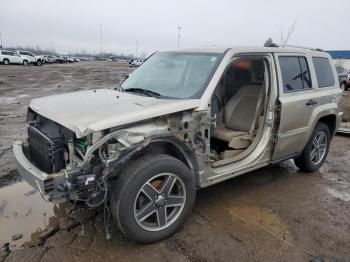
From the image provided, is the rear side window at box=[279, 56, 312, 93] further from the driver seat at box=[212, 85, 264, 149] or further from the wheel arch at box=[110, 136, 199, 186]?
the wheel arch at box=[110, 136, 199, 186]

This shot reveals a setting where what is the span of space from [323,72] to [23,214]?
185 inches

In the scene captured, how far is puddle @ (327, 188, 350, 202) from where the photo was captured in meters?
4.69

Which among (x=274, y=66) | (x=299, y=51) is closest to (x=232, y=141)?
(x=274, y=66)

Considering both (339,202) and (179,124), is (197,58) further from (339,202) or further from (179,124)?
(339,202)

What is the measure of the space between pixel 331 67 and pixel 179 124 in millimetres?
3454

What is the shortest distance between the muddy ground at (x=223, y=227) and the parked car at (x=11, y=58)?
3935 centimetres

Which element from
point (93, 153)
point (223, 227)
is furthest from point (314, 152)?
point (93, 153)

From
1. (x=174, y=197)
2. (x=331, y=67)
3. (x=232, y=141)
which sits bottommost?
(x=174, y=197)

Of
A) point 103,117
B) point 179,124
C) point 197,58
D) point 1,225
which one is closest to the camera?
point 103,117

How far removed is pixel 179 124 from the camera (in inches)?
132

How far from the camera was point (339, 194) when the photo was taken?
4812 mm

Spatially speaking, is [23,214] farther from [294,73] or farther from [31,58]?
[31,58]

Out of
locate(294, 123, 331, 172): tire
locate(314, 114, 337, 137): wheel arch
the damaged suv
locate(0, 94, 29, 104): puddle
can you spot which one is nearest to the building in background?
locate(0, 94, 29, 104): puddle

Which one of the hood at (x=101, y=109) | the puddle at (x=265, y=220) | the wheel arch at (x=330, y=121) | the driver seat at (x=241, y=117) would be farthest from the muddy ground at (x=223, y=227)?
the hood at (x=101, y=109)
